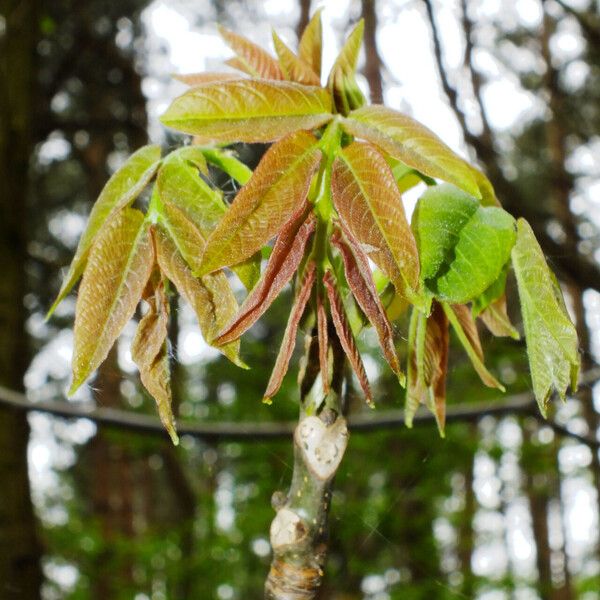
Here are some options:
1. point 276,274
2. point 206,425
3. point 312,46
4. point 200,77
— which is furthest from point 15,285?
point 276,274

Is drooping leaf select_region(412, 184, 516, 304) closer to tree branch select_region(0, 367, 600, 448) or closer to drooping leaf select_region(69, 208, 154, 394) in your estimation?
drooping leaf select_region(69, 208, 154, 394)

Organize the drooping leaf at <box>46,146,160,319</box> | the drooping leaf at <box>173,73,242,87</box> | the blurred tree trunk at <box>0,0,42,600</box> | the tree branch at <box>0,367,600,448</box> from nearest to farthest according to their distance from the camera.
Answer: the drooping leaf at <box>46,146,160,319</box>
the drooping leaf at <box>173,73,242,87</box>
the tree branch at <box>0,367,600,448</box>
the blurred tree trunk at <box>0,0,42,600</box>

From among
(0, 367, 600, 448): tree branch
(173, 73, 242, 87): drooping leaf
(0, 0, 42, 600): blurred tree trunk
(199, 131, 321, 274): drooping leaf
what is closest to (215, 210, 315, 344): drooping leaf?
(199, 131, 321, 274): drooping leaf

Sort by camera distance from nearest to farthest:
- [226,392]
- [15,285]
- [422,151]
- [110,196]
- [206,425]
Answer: [422,151] → [110,196] → [206,425] → [15,285] → [226,392]

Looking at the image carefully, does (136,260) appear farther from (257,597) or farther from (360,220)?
(257,597)

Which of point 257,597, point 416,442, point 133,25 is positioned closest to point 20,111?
point 416,442

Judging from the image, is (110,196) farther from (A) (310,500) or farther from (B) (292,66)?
(A) (310,500)

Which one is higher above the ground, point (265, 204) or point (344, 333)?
point (265, 204)
